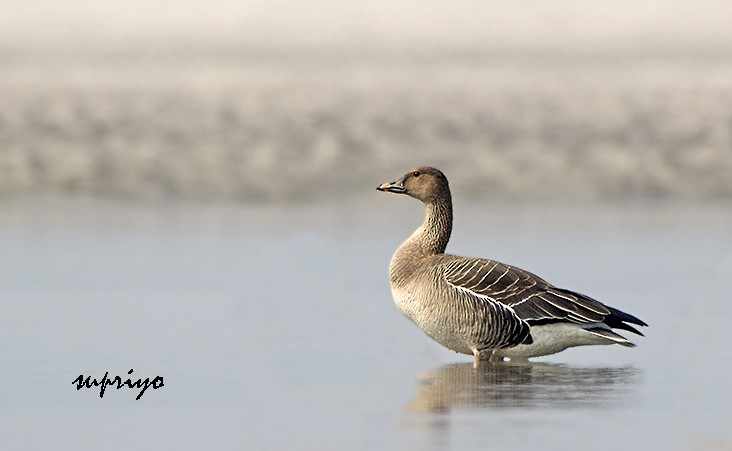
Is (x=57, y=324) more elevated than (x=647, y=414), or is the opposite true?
(x=57, y=324)

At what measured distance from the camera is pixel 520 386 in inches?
299

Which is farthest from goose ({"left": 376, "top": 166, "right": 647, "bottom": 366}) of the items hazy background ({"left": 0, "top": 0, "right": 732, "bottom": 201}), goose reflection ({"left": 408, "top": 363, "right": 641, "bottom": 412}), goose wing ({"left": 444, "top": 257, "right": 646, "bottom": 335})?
hazy background ({"left": 0, "top": 0, "right": 732, "bottom": 201})

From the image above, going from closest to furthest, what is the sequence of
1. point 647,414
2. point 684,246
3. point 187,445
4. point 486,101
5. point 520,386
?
point 187,445
point 647,414
point 520,386
point 684,246
point 486,101

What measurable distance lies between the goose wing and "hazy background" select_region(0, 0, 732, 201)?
708cm

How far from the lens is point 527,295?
855 centimetres

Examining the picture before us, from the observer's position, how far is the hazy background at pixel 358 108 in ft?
55.5

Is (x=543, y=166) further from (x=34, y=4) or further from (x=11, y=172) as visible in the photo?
(x=34, y=4)

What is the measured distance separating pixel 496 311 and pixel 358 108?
1396 cm

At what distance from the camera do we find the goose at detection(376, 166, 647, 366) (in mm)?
8375

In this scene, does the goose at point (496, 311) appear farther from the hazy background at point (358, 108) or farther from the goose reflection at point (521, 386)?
the hazy background at point (358, 108)

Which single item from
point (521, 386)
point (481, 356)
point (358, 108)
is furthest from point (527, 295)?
point (358, 108)

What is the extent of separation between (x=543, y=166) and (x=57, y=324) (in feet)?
31.7

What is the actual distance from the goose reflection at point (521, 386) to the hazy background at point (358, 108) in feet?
25.4

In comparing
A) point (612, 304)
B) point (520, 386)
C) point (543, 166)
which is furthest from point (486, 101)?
point (520, 386)
